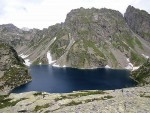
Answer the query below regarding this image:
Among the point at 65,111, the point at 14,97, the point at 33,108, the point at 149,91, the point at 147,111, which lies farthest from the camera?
the point at 14,97

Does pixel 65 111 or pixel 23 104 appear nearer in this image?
pixel 65 111

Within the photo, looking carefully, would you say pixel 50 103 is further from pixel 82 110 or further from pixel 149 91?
pixel 149 91

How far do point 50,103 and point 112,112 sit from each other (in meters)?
21.3

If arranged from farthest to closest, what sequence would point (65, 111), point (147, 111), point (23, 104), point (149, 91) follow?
point (23, 104)
point (149, 91)
point (65, 111)
point (147, 111)

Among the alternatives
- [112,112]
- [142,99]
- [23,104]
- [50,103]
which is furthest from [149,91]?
[23,104]

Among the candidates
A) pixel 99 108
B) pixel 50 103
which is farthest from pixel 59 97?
pixel 99 108

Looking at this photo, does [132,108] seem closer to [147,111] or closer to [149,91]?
[147,111]

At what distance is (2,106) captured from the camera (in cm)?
6381

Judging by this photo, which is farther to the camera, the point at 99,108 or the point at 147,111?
the point at 99,108

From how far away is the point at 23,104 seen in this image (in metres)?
57.6

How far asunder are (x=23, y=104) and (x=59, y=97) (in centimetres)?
840

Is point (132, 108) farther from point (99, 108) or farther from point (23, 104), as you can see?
point (23, 104)

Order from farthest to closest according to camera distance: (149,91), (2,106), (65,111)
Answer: (2,106)
(149,91)
(65,111)

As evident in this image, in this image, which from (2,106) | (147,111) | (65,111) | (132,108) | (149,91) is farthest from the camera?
(2,106)
